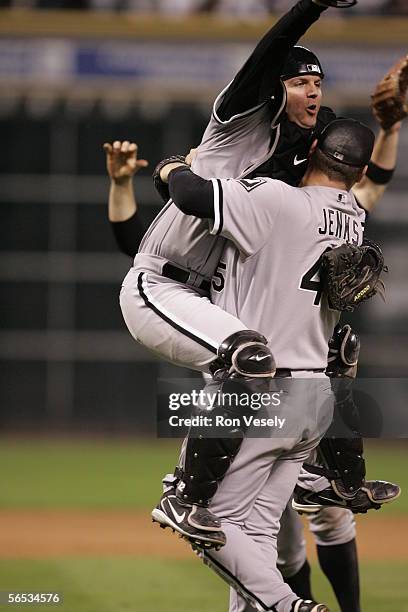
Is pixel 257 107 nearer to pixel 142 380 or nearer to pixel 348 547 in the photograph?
pixel 348 547

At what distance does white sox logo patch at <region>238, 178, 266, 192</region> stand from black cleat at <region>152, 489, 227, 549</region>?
0.97 m

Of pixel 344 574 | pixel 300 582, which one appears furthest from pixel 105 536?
pixel 344 574


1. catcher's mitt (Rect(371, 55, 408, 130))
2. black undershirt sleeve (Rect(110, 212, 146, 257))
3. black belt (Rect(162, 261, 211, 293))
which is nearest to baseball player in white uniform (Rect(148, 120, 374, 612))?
black belt (Rect(162, 261, 211, 293))

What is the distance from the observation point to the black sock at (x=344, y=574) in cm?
412

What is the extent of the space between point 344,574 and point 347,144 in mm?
1752

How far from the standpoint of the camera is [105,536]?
22.1 feet

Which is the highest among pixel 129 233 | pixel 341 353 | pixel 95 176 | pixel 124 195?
pixel 95 176

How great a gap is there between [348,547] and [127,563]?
1979 millimetres

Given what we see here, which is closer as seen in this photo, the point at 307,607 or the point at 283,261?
the point at 307,607

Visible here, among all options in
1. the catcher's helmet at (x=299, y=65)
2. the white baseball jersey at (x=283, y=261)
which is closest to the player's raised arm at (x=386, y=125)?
the catcher's helmet at (x=299, y=65)

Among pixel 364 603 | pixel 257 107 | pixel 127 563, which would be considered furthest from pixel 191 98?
pixel 257 107

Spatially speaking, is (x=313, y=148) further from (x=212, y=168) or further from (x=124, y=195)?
(x=124, y=195)

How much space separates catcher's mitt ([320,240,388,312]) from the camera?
327 centimetres

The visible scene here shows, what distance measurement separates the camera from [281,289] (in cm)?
331
